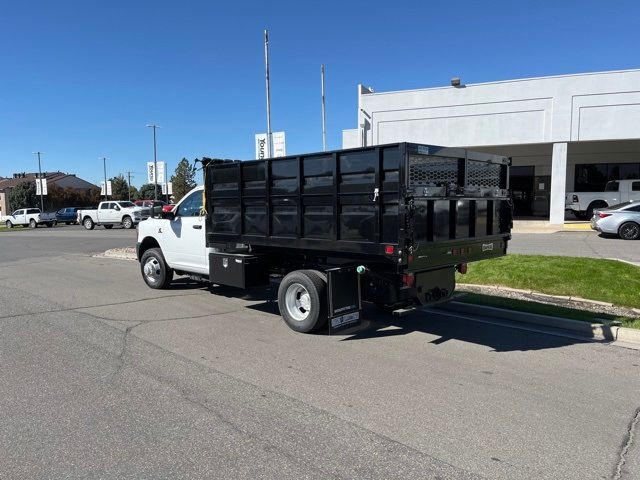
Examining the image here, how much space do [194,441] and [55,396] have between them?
1.72 metres

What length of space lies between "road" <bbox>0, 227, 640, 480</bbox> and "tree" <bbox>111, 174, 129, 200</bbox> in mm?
93806

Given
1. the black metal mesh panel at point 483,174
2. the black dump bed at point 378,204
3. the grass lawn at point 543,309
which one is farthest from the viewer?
the grass lawn at point 543,309

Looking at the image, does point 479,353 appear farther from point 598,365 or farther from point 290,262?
point 290,262

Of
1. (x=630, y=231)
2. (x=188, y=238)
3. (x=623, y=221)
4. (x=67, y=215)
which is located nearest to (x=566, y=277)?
(x=188, y=238)

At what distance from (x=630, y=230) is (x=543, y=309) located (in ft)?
42.4

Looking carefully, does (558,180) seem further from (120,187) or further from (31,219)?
(120,187)

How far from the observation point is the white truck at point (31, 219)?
49406 mm

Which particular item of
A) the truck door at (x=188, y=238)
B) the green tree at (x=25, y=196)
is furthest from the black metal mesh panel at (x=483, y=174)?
the green tree at (x=25, y=196)

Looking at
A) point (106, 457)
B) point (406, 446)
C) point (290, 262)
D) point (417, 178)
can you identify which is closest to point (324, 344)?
point (290, 262)

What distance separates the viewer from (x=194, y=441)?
3.71 metres

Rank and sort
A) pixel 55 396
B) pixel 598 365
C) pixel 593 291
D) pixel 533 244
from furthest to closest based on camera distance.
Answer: pixel 533 244, pixel 593 291, pixel 598 365, pixel 55 396

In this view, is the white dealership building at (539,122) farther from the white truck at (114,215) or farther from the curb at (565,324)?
the curb at (565,324)

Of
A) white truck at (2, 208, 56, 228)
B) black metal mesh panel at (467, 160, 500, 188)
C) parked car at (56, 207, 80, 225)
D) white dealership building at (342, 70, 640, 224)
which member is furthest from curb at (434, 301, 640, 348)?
white truck at (2, 208, 56, 228)

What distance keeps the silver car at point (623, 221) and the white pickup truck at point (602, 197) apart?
723 centimetres
